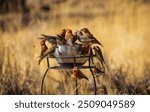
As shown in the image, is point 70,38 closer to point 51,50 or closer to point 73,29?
point 51,50

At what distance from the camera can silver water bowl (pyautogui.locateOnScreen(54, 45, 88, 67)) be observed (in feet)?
11.4

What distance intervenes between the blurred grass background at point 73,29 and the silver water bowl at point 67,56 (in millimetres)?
218

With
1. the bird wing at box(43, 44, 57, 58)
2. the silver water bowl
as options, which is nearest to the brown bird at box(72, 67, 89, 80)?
the silver water bowl

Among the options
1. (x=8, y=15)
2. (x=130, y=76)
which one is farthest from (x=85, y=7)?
(x=130, y=76)

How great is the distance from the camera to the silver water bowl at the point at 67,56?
347cm

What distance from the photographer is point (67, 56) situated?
3.46 metres

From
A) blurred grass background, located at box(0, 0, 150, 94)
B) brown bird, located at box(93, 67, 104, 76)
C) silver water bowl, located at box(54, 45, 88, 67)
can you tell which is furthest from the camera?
blurred grass background, located at box(0, 0, 150, 94)

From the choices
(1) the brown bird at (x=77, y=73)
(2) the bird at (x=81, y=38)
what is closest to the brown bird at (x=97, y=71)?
(1) the brown bird at (x=77, y=73)

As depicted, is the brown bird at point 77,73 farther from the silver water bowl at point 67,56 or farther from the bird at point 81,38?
the bird at point 81,38

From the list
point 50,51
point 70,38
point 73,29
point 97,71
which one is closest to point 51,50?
point 50,51

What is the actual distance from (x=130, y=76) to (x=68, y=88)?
0.41 meters

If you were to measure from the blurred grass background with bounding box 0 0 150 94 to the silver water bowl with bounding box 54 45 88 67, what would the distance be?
218 millimetres

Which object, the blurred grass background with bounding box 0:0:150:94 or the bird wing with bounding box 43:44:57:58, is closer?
the bird wing with bounding box 43:44:57:58

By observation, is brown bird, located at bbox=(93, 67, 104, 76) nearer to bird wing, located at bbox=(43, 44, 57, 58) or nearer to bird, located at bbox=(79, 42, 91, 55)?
bird, located at bbox=(79, 42, 91, 55)
